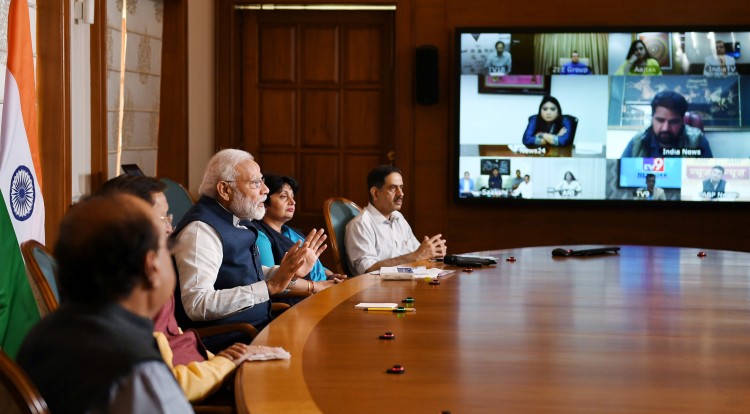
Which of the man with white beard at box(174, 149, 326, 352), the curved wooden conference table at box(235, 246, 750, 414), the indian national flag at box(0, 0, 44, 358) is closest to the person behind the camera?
the curved wooden conference table at box(235, 246, 750, 414)

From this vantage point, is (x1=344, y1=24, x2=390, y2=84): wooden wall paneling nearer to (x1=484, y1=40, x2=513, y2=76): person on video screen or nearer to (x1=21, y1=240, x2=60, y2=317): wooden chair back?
(x1=484, y1=40, x2=513, y2=76): person on video screen

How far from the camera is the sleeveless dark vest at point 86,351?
4.74 feet

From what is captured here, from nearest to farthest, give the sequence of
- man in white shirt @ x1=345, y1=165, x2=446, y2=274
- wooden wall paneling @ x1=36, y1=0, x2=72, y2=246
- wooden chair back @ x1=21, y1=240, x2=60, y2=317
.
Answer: wooden chair back @ x1=21, y1=240, x2=60, y2=317
man in white shirt @ x1=345, y1=165, x2=446, y2=274
wooden wall paneling @ x1=36, y1=0, x2=72, y2=246

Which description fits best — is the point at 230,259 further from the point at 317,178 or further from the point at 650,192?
the point at 650,192

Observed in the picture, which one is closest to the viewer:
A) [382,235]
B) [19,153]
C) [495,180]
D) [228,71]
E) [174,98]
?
[19,153]

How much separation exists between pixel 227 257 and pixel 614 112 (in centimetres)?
453

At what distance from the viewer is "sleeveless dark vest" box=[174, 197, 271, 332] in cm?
346

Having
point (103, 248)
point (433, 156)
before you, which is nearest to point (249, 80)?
point (433, 156)

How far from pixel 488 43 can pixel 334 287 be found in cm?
419

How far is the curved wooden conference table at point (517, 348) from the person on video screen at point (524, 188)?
3.39m

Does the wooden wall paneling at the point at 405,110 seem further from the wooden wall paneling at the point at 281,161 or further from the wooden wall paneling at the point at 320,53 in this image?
the wooden wall paneling at the point at 281,161

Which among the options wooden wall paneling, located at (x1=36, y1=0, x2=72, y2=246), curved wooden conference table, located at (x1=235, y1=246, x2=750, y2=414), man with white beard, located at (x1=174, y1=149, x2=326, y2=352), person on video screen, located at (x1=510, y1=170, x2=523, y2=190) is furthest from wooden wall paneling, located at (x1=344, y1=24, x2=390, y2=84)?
man with white beard, located at (x1=174, y1=149, x2=326, y2=352)

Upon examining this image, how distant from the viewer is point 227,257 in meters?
3.55

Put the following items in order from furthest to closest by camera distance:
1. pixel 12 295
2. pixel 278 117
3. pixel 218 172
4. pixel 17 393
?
pixel 278 117 → pixel 12 295 → pixel 218 172 → pixel 17 393
